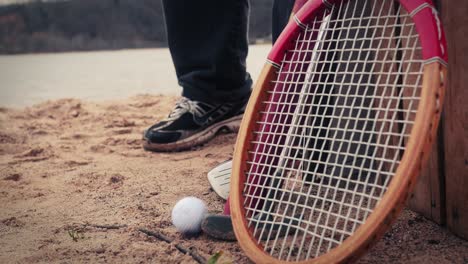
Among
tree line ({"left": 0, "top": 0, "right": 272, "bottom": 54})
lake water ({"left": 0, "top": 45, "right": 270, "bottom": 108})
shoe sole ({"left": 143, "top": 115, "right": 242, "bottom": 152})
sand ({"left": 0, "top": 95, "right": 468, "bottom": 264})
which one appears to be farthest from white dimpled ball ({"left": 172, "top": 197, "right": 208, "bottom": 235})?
tree line ({"left": 0, "top": 0, "right": 272, "bottom": 54})

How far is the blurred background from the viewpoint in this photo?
7059 millimetres

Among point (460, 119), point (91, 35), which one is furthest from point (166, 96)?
point (91, 35)

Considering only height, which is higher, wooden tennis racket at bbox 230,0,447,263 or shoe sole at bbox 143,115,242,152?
wooden tennis racket at bbox 230,0,447,263

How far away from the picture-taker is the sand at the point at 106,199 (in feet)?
5.03

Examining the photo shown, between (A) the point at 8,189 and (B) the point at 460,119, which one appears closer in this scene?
(B) the point at 460,119

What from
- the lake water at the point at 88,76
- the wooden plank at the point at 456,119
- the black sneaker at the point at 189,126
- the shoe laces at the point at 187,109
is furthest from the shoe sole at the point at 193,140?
the lake water at the point at 88,76

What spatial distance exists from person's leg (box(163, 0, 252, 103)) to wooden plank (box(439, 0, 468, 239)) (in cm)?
141

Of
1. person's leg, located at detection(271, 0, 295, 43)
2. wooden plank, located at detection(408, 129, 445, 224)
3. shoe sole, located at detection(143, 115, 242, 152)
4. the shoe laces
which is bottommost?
shoe sole, located at detection(143, 115, 242, 152)

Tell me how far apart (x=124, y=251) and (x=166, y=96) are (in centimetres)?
300

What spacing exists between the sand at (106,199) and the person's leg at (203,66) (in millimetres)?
104

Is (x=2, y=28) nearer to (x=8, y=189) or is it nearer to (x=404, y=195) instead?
(x=8, y=189)

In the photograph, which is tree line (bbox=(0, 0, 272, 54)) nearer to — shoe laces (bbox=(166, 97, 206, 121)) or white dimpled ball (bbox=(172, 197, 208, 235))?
shoe laces (bbox=(166, 97, 206, 121))

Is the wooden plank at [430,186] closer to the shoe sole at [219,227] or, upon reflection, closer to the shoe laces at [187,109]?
the shoe sole at [219,227]

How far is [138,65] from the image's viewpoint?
716 centimetres
